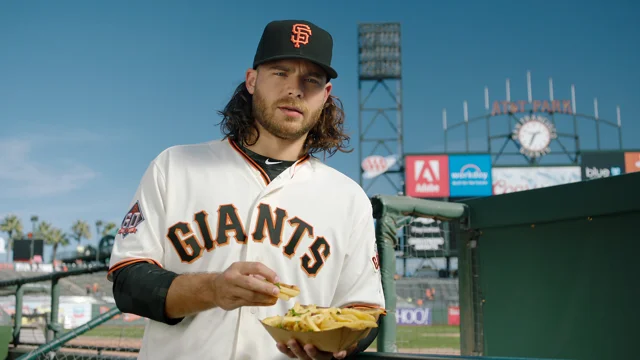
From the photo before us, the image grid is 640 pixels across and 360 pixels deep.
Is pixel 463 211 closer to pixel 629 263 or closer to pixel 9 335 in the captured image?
pixel 629 263

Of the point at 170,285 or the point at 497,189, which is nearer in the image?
the point at 170,285

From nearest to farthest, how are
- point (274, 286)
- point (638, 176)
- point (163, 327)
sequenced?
1. point (274, 286)
2. point (163, 327)
3. point (638, 176)

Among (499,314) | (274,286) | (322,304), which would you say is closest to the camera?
(274,286)

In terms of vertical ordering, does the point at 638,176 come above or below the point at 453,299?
above

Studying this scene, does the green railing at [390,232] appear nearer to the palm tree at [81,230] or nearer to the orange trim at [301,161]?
the orange trim at [301,161]

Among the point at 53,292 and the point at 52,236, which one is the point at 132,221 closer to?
the point at 53,292

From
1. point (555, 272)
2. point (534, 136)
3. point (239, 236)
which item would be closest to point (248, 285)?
point (239, 236)

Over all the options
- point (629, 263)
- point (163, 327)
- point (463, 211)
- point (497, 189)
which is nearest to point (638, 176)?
point (629, 263)
